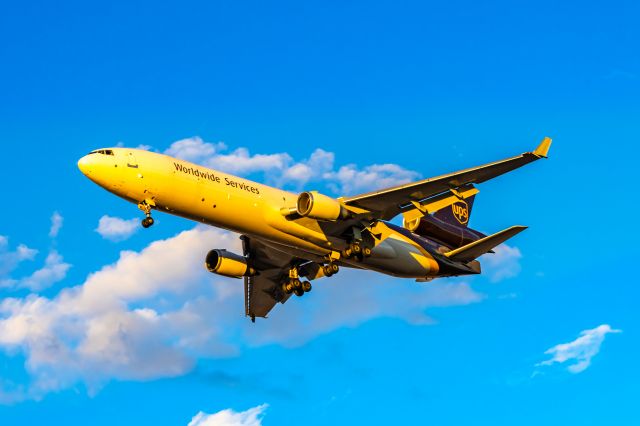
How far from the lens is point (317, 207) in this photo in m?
54.6

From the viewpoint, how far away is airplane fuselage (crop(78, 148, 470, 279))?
52.4m

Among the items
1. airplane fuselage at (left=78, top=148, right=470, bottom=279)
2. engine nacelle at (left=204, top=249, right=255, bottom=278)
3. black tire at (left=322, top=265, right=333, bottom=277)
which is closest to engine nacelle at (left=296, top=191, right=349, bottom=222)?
airplane fuselage at (left=78, top=148, right=470, bottom=279)

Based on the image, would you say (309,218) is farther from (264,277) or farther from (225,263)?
(264,277)

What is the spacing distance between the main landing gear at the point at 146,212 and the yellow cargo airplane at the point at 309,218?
0.05 m

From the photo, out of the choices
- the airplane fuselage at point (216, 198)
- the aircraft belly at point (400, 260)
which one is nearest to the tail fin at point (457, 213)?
the aircraft belly at point (400, 260)

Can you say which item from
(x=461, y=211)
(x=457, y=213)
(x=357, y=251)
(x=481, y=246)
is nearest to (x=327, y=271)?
(x=357, y=251)

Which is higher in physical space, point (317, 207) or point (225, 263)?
point (225, 263)

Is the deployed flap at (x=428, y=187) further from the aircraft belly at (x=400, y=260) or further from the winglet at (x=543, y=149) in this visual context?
the aircraft belly at (x=400, y=260)

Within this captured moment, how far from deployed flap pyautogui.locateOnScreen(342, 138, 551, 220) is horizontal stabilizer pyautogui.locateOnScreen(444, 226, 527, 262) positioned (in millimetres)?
3986

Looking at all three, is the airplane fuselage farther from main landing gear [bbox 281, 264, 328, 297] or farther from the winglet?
the winglet

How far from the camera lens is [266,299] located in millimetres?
68312

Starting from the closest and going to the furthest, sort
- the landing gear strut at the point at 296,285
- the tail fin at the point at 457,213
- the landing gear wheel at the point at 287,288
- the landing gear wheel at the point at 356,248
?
the landing gear wheel at the point at 356,248 → the landing gear strut at the point at 296,285 → the landing gear wheel at the point at 287,288 → the tail fin at the point at 457,213

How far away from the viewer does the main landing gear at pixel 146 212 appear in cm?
5250

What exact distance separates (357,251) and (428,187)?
19.0ft
